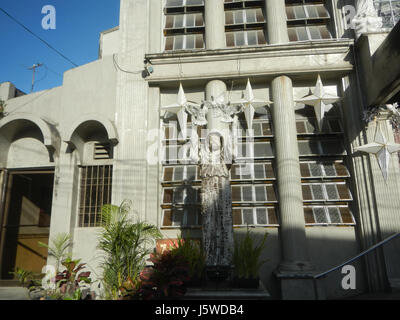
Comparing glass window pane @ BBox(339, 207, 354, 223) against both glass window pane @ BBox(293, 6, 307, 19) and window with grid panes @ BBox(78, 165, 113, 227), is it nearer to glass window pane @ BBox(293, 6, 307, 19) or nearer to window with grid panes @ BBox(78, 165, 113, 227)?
glass window pane @ BBox(293, 6, 307, 19)

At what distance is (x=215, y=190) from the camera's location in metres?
7.37

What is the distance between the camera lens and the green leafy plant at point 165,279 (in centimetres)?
623

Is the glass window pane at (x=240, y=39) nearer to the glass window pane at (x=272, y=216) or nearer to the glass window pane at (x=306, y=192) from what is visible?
the glass window pane at (x=306, y=192)

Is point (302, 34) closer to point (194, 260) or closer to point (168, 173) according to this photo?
point (168, 173)

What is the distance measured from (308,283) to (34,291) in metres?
7.93

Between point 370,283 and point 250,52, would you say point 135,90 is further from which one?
point 370,283

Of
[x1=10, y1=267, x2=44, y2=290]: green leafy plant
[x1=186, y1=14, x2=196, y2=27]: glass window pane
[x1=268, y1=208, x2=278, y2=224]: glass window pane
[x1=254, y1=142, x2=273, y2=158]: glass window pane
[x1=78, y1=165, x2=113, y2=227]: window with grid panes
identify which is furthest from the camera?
[x1=186, y1=14, x2=196, y2=27]: glass window pane

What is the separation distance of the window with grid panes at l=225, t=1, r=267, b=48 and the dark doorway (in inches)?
342

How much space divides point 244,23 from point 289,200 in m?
6.73

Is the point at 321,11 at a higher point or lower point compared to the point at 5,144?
higher

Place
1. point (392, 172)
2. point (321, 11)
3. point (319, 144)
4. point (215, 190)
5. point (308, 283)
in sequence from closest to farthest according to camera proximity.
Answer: point (215, 190)
point (308, 283)
point (392, 172)
point (319, 144)
point (321, 11)

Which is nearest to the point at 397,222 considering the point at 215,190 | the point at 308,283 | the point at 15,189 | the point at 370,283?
the point at 370,283

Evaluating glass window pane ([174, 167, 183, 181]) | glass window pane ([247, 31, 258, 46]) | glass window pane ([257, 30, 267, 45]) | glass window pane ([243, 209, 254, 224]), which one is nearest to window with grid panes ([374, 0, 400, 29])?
glass window pane ([257, 30, 267, 45])

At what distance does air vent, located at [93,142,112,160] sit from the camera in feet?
36.9
